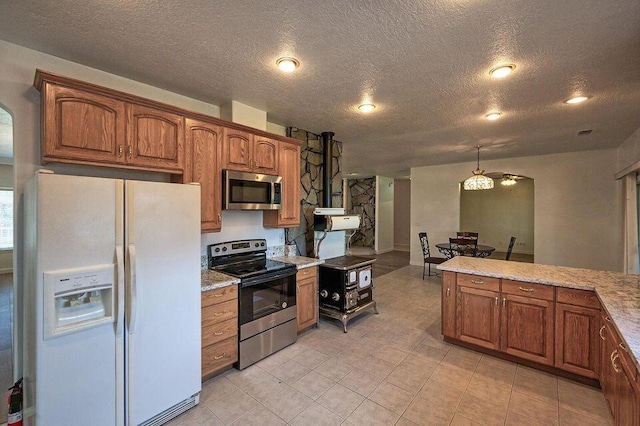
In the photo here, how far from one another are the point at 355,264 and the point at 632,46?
120 inches

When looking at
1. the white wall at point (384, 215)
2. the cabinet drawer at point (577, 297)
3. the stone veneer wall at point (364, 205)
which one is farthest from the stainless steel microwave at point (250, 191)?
the stone veneer wall at point (364, 205)

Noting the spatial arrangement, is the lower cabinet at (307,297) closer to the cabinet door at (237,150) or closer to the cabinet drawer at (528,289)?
the cabinet door at (237,150)

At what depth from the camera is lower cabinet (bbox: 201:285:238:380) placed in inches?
94.3

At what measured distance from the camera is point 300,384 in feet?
7.97

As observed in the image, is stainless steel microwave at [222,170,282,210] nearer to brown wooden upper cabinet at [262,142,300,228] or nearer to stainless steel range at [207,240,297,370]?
brown wooden upper cabinet at [262,142,300,228]

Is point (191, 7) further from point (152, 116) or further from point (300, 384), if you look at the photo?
point (300, 384)

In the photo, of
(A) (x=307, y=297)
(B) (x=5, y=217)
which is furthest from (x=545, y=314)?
(B) (x=5, y=217)

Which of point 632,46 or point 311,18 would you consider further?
point 632,46

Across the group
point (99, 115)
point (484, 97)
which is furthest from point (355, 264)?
point (99, 115)

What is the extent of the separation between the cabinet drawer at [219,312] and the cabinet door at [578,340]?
9.55 ft

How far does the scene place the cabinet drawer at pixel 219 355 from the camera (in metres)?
2.40

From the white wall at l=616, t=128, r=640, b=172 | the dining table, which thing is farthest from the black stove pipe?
the white wall at l=616, t=128, r=640, b=172

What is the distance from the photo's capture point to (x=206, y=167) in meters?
2.68

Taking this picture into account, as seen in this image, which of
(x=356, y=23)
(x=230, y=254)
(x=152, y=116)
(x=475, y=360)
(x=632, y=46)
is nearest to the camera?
(x=356, y=23)
